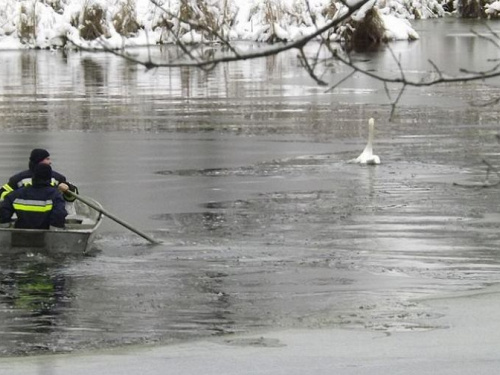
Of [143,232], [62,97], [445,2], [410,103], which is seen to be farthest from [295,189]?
[445,2]

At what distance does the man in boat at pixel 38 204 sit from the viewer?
14.7m

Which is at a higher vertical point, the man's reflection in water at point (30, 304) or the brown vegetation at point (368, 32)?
the brown vegetation at point (368, 32)

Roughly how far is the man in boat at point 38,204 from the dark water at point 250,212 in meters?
0.40

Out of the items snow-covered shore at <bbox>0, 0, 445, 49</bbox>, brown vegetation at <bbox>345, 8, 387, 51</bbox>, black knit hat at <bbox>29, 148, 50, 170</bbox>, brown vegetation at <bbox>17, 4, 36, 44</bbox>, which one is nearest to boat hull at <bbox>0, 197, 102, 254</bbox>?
black knit hat at <bbox>29, 148, 50, 170</bbox>

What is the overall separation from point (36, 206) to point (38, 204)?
32 millimetres

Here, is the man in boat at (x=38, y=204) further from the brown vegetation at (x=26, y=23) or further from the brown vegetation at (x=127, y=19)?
the brown vegetation at (x=26, y=23)

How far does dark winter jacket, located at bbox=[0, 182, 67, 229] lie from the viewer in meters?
14.8

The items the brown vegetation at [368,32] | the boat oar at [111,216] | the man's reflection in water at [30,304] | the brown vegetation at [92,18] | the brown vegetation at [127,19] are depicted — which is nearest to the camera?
the man's reflection in water at [30,304]

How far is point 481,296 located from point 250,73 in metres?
34.2

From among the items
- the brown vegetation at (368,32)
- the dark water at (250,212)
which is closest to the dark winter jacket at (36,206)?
the dark water at (250,212)

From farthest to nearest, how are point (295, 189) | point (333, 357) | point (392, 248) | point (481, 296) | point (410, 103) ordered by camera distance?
point (410, 103), point (295, 189), point (392, 248), point (481, 296), point (333, 357)

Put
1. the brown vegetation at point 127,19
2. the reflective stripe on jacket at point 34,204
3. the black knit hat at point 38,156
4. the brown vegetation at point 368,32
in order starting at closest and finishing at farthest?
the black knit hat at point 38,156 < the reflective stripe on jacket at point 34,204 < the brown vegetation at point 368,32 < the brown vegetation at point 127,19

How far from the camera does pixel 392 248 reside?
15.7 metres

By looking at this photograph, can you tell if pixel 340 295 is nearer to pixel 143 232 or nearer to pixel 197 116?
pixel 143 232
